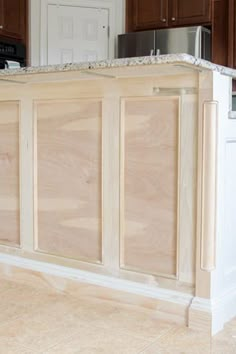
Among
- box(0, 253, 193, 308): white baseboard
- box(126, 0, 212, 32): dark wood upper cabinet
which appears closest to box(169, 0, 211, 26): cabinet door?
box(126, 0, 212, 32): dark wood upper cabinet

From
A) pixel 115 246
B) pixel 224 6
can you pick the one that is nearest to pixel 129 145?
pixel 115 246

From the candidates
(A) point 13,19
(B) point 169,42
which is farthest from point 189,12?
(A) point 13,19

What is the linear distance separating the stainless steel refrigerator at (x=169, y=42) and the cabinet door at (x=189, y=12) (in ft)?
0.54

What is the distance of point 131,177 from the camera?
2039 millimetres

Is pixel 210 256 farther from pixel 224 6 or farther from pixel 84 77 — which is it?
pixel 224 6

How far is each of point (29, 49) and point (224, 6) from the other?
192 centimetres

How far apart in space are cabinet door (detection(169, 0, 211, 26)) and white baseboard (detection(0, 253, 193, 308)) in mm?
3049

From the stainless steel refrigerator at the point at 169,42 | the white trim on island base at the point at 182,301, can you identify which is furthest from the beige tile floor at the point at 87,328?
the stainless steel refrigerator at the point at 169,42

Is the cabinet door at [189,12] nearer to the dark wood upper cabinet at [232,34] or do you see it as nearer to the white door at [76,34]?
the dark wood upper cabinet at [232,34]

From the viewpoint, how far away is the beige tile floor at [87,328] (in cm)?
170

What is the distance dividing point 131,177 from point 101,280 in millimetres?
480

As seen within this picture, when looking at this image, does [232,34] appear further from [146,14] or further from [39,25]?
[39,25]

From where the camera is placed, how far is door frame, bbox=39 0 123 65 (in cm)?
482

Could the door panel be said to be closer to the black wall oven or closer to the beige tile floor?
the black wall oven
